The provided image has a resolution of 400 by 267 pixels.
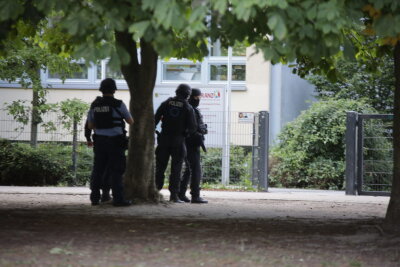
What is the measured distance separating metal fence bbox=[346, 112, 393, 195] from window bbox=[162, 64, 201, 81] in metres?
9.37

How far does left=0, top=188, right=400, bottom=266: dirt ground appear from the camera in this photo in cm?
712

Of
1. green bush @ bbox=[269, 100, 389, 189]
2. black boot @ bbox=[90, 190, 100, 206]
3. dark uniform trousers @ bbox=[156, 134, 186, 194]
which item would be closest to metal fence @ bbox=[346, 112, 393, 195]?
green bush @ bbox=[269, 100, 389, 189]

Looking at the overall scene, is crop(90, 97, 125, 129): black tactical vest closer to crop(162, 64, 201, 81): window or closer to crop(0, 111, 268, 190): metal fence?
crop(0, 111, 268, 190): metal fence

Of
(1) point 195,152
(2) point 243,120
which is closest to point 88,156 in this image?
(2) point 243,120

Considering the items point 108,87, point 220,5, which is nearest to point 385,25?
point 220,5

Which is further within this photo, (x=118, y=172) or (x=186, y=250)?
(x=118, y=172)

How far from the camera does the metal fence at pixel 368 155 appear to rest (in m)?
16.0

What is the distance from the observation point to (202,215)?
11.2 m

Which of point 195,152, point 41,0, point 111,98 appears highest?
point 41,0

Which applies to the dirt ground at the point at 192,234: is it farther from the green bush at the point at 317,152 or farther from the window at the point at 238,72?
the window at the point at 238,72

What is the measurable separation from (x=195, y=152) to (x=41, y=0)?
628 centimetres

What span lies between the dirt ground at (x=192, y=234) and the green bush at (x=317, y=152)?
517cm

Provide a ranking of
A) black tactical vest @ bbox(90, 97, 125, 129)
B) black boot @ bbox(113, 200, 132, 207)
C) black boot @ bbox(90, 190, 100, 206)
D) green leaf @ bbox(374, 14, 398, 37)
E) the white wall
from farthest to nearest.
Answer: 1. the white wall
2. black boot @ bbox(90, 190, 100, 206)
3. black boot @ bbox(113, 200, 132, 207)
4. black tactical vest @ bbox(90, 97, 125, 129)
5. green leaf @ bbox(374, 14, 398, 37)

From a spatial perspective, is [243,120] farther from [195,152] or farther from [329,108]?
[195,152]
